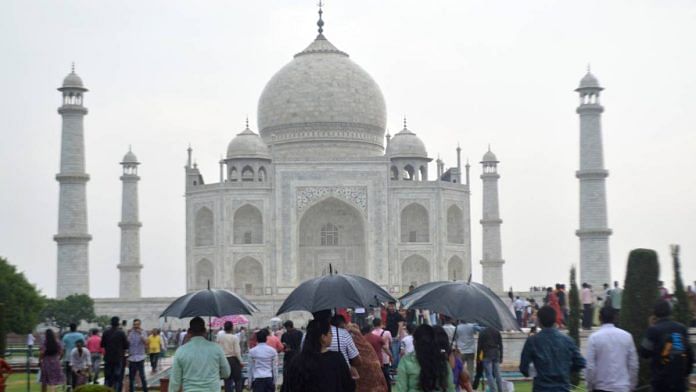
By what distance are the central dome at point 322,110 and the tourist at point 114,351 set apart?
24106mm

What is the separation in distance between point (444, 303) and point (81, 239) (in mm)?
24115

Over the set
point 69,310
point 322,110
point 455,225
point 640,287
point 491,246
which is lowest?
point 640,287

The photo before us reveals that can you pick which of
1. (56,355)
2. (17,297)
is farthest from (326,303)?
(17,297)

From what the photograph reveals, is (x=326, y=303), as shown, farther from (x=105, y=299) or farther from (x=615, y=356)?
(x=105, y=299)

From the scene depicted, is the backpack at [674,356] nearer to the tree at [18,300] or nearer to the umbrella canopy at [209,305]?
the umbrella canopy at [209,305]

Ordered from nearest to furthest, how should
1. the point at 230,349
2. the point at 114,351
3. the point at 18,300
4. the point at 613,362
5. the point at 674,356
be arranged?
1. the point at 674,356
2. the point at 613,362
3. the point at 230,349
4. the point at 114,351
5. the point at 18,300

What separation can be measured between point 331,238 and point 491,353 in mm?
24747

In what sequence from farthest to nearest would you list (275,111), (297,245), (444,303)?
(275,111) → (297,245) → (444,303)

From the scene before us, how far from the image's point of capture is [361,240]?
1391 inches

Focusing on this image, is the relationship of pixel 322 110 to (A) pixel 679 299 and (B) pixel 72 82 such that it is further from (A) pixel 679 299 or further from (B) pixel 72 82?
(A) pixel 679 299

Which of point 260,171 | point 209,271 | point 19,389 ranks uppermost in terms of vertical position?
point 260,171

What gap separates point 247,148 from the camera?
117 ft

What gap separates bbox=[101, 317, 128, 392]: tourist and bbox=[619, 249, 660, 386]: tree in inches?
194

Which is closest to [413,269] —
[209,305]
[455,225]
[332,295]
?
[455,225]
